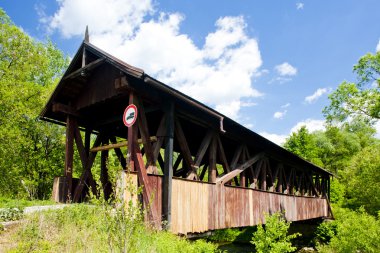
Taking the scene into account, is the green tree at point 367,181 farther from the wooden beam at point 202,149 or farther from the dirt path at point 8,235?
the dirt path at point 8,235

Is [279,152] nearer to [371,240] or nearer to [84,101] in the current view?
[371,240]

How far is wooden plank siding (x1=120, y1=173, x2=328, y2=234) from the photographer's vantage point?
24.8 feet

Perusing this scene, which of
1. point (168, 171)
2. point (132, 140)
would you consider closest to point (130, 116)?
point (132, 140)

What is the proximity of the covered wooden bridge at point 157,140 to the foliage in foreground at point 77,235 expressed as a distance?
1098 millimetres

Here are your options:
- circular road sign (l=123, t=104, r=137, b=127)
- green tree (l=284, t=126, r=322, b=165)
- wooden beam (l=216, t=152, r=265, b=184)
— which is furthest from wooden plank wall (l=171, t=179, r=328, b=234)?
green tree (l=284, t=126, r=322, b=165)

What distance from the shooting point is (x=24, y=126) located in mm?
19391

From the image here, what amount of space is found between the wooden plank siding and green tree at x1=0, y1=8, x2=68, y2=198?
13.0 metres

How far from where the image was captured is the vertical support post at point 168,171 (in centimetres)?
729

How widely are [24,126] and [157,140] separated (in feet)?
48.9

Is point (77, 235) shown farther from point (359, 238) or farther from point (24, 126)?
point (24, 126)

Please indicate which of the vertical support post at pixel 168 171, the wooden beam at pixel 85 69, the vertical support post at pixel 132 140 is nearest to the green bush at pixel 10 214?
the vertical support post at pixel 132 140

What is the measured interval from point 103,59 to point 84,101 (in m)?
2.17

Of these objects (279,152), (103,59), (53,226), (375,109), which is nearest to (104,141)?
(103,59)

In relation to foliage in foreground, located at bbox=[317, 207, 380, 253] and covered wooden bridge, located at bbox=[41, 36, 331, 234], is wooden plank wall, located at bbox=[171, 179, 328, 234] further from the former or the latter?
foliage in foreground, located at bbox=[317, 207, 380, 253]
